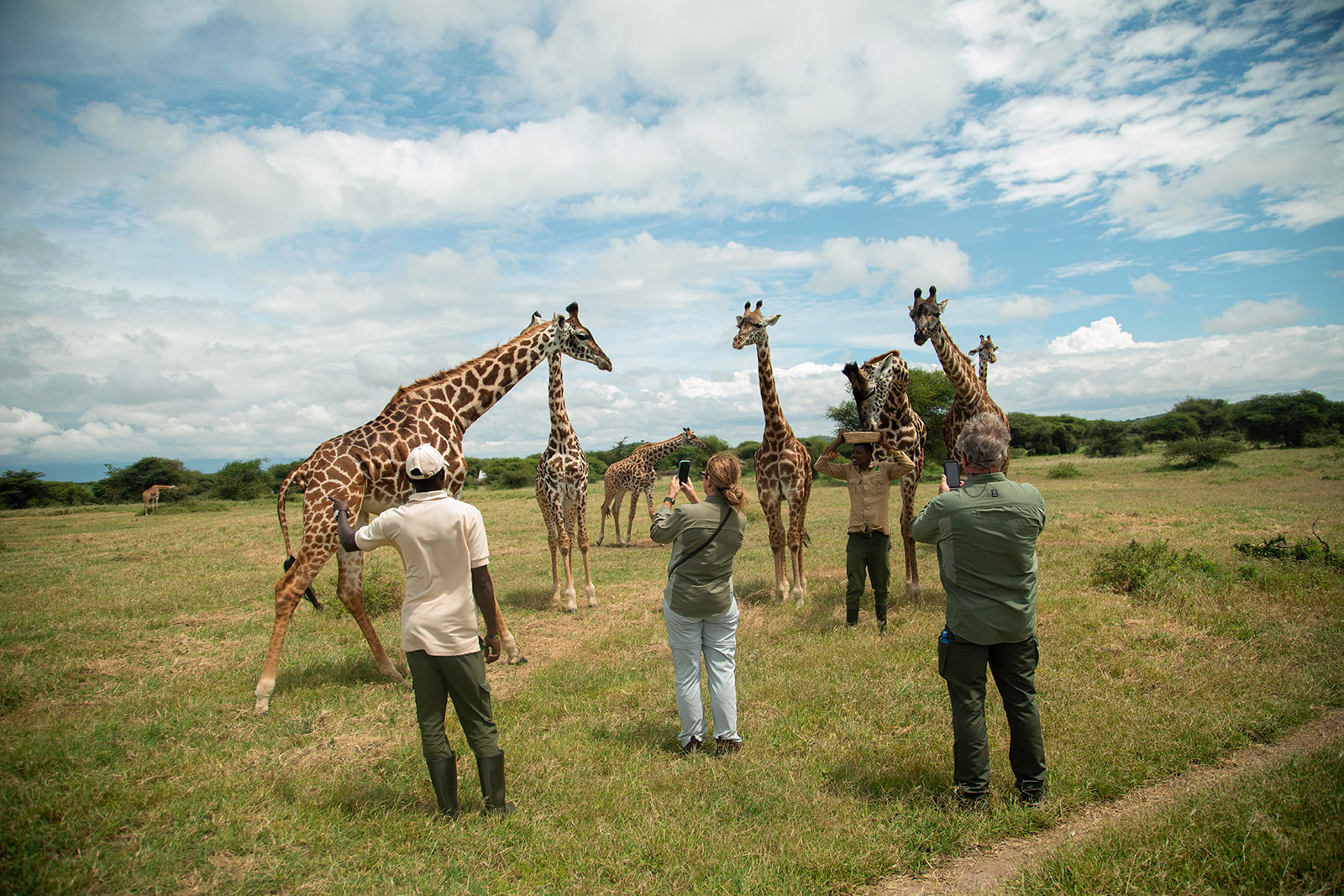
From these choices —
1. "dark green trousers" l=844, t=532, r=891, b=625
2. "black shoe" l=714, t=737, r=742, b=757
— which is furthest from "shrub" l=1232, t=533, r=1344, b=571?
"black shoe" l=714, t=737, r=742, b=757

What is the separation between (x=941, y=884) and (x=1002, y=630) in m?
1.38

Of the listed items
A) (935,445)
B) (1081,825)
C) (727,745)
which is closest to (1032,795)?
(1081,825)

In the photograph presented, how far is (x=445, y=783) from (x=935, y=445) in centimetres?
3129

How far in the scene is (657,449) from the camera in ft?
55.0

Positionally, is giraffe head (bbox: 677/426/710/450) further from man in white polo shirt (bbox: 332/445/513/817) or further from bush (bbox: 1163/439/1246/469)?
bush (bbox: 1163/439/1246/469)

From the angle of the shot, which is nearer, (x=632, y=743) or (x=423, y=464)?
(x=423, y=464)

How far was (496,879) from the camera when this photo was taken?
3.47 m

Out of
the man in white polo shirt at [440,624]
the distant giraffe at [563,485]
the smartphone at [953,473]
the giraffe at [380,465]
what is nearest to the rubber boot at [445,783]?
the man in white polo shirt at [440,624]

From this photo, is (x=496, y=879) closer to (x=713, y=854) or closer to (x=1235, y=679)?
(x=713, y=854)

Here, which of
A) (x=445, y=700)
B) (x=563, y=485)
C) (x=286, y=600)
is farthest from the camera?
(x=563, y=485)

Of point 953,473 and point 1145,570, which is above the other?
point 953,473

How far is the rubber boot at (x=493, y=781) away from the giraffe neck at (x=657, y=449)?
1252 centimetres

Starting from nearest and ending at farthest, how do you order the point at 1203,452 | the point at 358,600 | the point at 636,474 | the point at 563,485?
1. the point at 358,600
2. the point at 563,485
3. the point at 636,474
4. the point at 1203,452

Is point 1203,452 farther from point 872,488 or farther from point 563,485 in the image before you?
point 563,485
